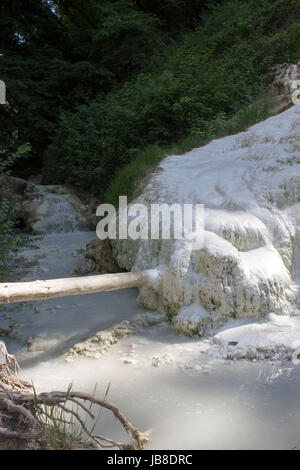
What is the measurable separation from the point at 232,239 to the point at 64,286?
1963 millimetres

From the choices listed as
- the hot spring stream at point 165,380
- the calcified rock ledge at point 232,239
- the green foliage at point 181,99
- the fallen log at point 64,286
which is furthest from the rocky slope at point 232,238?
the green foliage at point 181,99

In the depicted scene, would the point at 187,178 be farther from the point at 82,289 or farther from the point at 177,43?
the point at 177,43

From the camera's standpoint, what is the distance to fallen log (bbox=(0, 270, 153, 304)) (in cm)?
324

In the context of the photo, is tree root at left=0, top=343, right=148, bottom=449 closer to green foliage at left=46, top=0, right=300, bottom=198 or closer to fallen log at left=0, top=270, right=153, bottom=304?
fallen log at left=0, top=270, right=153, bottom=304

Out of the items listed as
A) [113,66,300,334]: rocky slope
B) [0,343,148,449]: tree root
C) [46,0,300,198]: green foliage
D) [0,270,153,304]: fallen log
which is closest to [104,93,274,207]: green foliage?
[46,0,300,198]: green foliage

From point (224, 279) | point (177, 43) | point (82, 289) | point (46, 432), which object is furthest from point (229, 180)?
point (177, 43)

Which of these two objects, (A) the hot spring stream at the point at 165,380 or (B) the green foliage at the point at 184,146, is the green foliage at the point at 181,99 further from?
(A) the hot spring stream at the point at 165,380

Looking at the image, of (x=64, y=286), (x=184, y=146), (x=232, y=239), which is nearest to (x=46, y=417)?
(x=64, y=286)

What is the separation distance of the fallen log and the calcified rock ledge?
29cm

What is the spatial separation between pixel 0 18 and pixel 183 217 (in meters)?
10.1

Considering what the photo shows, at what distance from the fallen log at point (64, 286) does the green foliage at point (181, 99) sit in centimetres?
251

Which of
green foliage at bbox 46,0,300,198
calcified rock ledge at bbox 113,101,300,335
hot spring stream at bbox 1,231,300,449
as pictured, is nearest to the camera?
hot spring stream at bbox 1,231,300,449

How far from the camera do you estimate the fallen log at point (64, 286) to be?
10.6ft

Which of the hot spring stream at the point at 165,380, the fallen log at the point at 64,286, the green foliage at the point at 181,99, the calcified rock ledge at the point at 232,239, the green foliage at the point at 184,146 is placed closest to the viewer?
the hot spring stream at the point at 165,380
